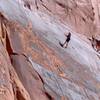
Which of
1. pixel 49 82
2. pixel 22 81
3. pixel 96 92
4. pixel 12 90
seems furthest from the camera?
pixel 96 92

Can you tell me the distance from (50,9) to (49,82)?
10385 millimetres

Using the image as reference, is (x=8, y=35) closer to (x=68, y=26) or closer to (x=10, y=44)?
(x=10, y=44)

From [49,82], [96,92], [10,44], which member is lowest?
[96,92]

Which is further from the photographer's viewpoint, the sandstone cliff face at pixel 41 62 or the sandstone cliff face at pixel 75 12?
the sandstone cliff face at pixel 75 12

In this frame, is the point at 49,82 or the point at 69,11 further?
the point at 69,11

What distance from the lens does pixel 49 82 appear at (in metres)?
10.8

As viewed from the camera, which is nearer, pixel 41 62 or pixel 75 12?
pixel 41 62

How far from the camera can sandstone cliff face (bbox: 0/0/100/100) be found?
931 centimetres

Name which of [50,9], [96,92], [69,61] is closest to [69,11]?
[50,9]

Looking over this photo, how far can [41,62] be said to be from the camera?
11.8 m

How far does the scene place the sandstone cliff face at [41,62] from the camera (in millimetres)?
9312

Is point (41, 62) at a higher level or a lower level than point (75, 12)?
lower

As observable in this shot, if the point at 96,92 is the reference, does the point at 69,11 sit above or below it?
above

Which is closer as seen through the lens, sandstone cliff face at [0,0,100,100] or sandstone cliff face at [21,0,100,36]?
sandstone cliff face at [0,0,100,100]
